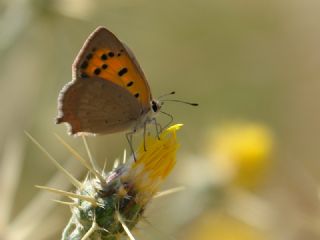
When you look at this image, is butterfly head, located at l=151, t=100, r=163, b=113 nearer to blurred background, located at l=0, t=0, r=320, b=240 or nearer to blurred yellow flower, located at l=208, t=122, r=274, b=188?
blurred background, located at l=0, t=0, r=320, b=240

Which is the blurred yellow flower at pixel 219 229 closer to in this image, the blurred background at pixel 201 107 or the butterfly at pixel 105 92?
the blurred background at pixel 201 107

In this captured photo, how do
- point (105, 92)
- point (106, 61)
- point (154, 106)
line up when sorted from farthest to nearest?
point (154, 106) < point (105, 92) < point (106, 61)

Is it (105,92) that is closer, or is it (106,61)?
(106,61)

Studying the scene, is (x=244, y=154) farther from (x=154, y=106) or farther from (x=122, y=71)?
(x=122, y=71)

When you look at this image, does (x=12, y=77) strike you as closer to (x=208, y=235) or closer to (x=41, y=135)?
(x=41, y=135)

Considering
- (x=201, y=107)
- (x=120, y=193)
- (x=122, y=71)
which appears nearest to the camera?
(x=120, y=193)

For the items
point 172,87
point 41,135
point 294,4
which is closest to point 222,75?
point 172,87

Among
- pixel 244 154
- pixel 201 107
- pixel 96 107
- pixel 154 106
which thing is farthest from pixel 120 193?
pixel 201 107

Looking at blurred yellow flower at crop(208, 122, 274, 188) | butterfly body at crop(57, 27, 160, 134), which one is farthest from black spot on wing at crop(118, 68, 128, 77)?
blurred yellow flower at crop(208, 122, 274, 188)
